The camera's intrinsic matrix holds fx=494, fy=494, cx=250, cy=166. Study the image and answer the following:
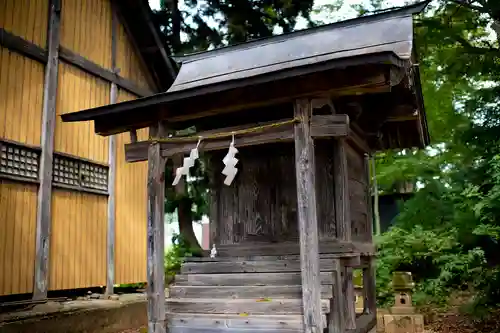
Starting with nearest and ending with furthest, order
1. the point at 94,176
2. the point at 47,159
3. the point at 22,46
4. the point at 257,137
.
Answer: the point at 257,137 → the point at 22,46 → the point at 47,159 → the point at 94,176

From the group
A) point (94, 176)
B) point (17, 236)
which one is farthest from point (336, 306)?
point (94, 176)

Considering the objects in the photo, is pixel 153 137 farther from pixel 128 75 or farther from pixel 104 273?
pixel 128 75

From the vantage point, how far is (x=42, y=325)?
791 cm

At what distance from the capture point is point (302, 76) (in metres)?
6.01

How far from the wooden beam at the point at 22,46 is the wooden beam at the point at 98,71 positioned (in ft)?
1.73

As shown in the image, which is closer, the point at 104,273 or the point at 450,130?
the point at 104,273

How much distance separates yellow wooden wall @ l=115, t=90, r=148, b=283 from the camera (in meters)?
11.1

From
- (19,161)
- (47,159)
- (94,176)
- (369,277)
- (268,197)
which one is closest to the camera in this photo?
(268,197)

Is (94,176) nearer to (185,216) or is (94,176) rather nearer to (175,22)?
(185,216)

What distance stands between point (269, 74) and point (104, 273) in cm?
660

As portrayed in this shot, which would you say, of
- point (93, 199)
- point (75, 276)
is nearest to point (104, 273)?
point (75, 276)

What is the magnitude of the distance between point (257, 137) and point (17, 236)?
4892mm

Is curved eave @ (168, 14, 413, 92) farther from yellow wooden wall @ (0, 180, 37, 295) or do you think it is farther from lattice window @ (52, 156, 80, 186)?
yellow wooden wall @ (0, 180, 37, 295)

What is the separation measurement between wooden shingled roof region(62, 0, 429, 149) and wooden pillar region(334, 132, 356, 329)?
119 centimetres
